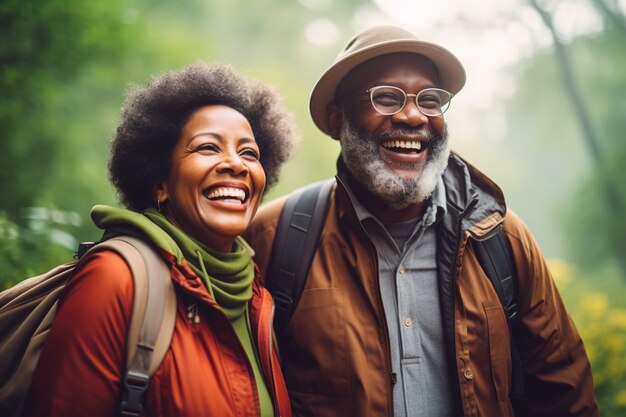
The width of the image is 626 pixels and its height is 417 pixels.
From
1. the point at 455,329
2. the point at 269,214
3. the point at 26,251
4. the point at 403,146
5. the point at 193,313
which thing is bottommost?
the point at 455,329

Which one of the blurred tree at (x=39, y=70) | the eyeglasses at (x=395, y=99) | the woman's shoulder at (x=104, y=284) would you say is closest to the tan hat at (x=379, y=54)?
the eyeglasses at (x=395, y=99)

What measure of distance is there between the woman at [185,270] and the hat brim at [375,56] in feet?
1.34

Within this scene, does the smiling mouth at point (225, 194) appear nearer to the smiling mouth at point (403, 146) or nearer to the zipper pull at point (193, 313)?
the zipper pull at point (193, 313)

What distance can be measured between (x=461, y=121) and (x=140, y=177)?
78.2 ft

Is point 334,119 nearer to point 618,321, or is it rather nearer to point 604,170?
point 618,321

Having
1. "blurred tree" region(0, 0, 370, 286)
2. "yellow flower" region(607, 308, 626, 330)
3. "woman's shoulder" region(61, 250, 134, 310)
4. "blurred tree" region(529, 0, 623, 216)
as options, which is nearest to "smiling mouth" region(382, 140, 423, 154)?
"blurred tree" region(0, 0, 370, 286)

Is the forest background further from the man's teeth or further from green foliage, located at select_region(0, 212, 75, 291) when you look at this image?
the man's teeth

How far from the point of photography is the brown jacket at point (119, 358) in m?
1.78

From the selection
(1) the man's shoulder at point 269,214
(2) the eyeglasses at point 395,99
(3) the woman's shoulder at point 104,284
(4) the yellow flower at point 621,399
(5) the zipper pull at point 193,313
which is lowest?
(4) the yellow flower at point 621,399

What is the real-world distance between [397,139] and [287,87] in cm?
910

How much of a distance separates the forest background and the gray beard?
940mm

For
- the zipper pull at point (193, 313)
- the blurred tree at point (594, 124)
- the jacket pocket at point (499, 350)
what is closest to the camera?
the zipper pull at point (193, 313)

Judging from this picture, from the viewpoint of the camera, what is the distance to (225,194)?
2344mm

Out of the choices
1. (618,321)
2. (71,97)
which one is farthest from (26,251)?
(618,321)
